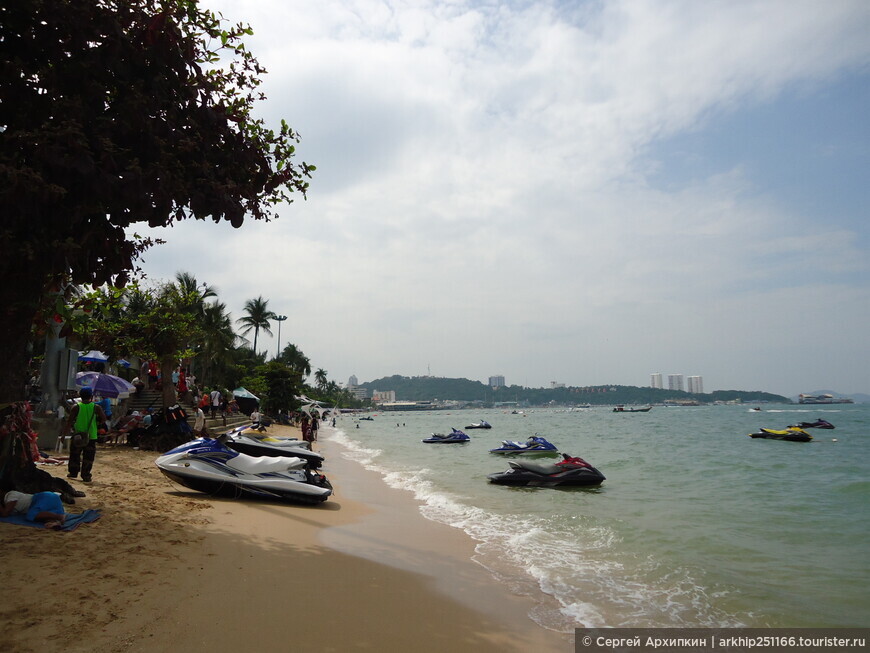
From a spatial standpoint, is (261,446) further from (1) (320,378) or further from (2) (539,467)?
(1) (320,378)

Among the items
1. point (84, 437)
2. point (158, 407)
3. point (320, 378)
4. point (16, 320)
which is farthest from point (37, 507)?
point (320, 378)

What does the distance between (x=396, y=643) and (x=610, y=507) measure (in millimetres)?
8524

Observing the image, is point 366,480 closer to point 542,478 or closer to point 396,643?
point 542,478

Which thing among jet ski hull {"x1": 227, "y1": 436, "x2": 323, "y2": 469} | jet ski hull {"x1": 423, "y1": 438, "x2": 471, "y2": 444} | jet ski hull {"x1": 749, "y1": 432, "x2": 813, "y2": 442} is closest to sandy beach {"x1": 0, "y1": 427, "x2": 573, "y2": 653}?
jet ski hull {"x1": 227, "y1": 436, "x2": 323, "y2": 469}

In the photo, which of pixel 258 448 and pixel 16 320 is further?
pixel 258 448

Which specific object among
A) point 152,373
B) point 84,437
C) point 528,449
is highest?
point 152,373

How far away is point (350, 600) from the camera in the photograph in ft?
15.9

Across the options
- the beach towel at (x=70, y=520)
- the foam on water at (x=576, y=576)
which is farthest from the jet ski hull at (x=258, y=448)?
the beach towel at (x=70, y=520)

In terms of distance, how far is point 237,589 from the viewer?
478cm

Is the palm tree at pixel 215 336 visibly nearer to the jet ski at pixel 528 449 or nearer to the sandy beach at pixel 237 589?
the jet ski at pixel 528 449

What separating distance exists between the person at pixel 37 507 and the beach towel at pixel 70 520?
38 millimetres

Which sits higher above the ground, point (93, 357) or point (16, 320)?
point (16, 320)

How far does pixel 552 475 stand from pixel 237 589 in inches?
428

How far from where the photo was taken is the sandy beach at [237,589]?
3803 millimetres
